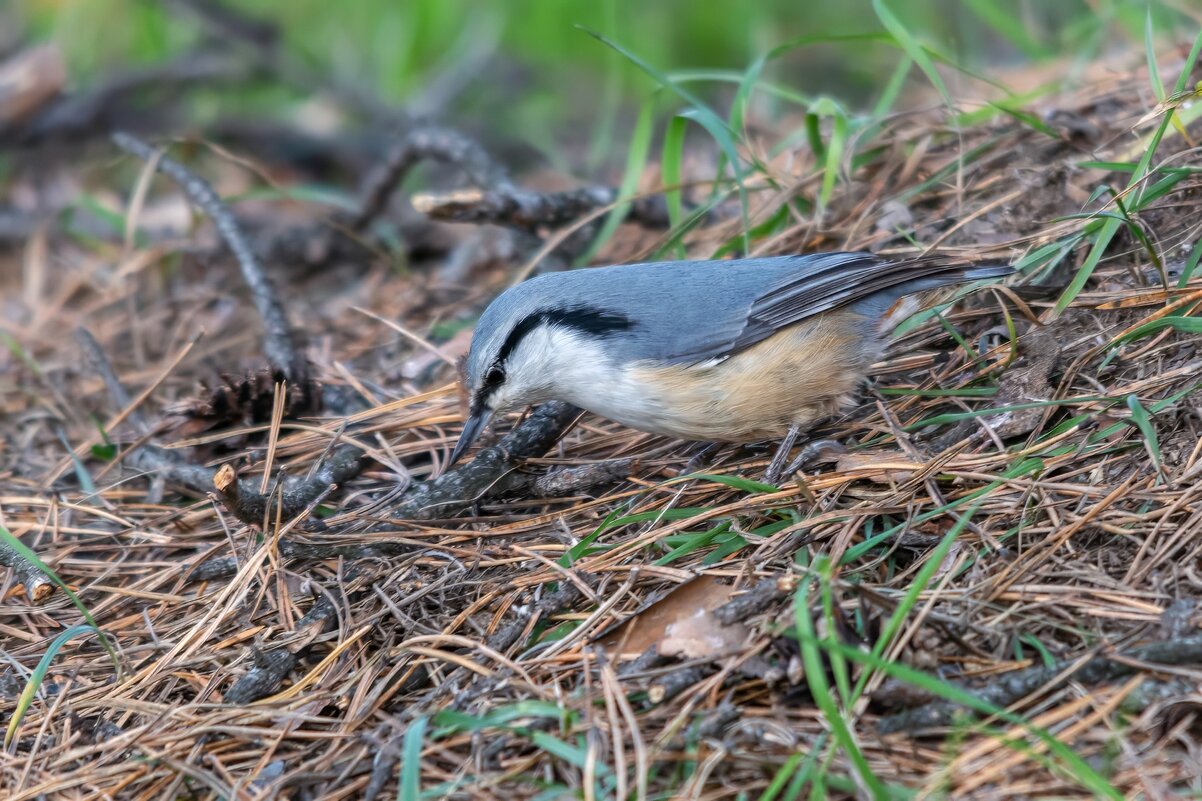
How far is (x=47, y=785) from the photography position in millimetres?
2182

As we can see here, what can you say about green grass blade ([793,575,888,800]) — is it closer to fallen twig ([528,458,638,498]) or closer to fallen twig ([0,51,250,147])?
fallen twig ([528,458,638,498])

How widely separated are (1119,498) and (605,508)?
1.25 meters

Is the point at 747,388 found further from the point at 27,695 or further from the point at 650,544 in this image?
the point at 27,695

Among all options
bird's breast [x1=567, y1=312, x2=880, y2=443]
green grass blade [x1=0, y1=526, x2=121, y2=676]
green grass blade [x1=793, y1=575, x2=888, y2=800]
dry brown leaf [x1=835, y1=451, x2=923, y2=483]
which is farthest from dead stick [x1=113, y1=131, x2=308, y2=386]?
green grass blade [x1=793, y1=575, x2=888, y2=800]

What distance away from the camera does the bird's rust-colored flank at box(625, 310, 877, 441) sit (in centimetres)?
291

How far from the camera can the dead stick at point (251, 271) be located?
364cm

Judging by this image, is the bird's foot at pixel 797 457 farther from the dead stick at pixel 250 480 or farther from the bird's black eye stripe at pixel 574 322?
the dead stick at pixel 250 480

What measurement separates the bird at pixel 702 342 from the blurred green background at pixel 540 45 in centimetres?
253

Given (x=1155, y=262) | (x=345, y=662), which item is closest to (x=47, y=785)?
(x=345, y=662)

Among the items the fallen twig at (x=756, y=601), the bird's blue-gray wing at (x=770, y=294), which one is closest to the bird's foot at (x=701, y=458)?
the bird's blue-gray wing at (x=770, y=294)

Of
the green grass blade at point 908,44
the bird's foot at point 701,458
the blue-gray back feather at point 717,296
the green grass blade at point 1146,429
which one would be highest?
the green grass blade at point 908,44

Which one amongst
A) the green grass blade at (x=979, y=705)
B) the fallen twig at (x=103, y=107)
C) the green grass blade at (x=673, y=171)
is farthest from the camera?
the fallen twig at (x=103, y=107)

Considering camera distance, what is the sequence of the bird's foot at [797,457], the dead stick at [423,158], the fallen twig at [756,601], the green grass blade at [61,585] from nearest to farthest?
1. the fallen twig at [756,601]
2. the green grass blade at [61,585]
3. the bird's foot at [797,457]
4. the dead stick at [423,158]

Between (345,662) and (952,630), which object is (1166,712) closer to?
(952,630)
